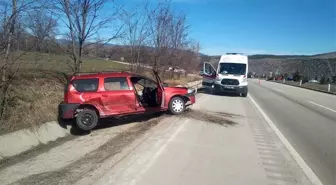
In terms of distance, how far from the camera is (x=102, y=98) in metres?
10.3

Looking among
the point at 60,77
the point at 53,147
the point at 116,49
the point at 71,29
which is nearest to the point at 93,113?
the point at 53,147

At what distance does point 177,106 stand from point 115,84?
2725mm

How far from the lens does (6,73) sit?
959 cm

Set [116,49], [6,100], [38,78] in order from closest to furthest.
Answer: [6,100] → [38,78] → [116,49]

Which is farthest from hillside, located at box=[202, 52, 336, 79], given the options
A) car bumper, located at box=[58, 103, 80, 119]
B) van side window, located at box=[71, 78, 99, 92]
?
car bumper, located at box=[58, 103, 80, 119]

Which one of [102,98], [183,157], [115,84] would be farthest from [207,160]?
[115,84]

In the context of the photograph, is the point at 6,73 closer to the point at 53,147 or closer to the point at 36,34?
the point at 36,34

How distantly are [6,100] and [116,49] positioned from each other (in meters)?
9.48

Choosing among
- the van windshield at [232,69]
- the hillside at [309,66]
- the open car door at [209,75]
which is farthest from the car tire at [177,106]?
the hillside at [309,66]

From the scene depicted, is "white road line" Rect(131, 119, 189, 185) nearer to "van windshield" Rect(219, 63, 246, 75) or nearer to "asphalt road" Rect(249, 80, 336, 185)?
"asphalt road" Rect(249, 80, 336, 185)

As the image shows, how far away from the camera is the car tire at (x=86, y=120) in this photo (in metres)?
9.73

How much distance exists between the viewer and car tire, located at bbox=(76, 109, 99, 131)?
9.73 metres

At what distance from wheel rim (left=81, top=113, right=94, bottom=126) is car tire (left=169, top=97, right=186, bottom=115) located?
3378mm

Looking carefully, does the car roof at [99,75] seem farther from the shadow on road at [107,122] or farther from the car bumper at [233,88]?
the car bumper at [233,88]
